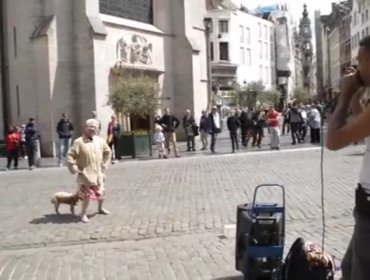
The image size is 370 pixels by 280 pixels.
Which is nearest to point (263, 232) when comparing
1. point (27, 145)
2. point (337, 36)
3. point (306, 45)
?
point (27, 145)

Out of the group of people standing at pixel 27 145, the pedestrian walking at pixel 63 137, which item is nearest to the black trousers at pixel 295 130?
the pedestrian walking at pixel 63 137

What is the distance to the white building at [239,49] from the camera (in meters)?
77.2

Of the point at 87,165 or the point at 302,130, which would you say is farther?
the point at 302,130

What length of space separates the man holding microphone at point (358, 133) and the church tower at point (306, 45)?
495 ft

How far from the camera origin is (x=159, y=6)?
1334 inches

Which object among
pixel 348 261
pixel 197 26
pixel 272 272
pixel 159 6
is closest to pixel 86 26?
pixel 159 6

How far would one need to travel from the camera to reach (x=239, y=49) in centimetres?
8212

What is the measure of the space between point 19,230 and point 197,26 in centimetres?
2733

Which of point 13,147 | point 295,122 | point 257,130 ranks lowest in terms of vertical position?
point 13,147

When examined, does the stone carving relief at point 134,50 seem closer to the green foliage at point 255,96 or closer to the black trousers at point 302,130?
the black trousers at point 302,130

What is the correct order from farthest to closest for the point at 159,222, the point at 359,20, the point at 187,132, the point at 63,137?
1. the point at 359,20
2. the point at 187,132
3. the point at 63,137
4. the point at 159,222

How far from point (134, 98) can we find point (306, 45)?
149136mm

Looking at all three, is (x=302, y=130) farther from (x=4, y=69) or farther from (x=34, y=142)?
(x=4, y=69)

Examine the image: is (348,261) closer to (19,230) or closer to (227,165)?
(19,230)
